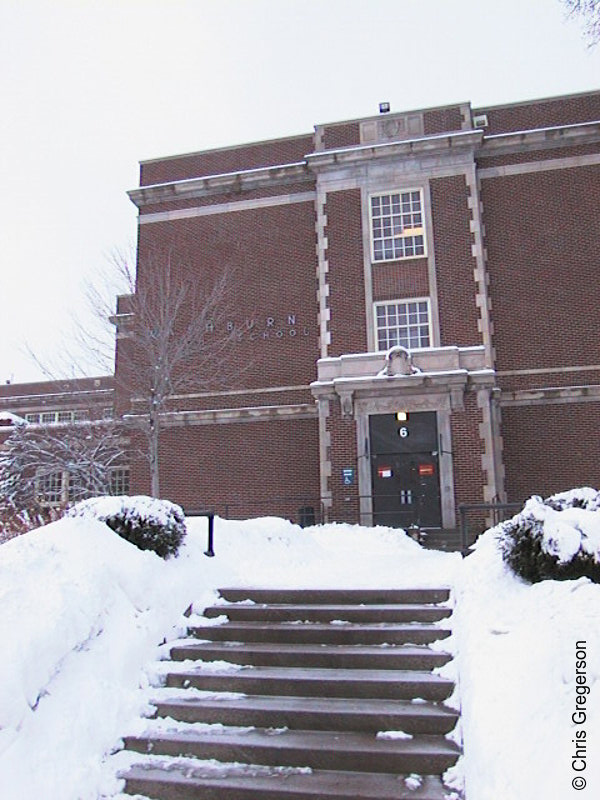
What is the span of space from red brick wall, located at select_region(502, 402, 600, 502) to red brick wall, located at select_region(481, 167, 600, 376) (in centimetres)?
147

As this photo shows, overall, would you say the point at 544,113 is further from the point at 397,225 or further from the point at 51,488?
the point at 51,488

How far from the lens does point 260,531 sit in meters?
9.82

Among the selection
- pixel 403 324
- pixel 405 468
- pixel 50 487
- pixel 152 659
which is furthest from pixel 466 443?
pixel 50 487

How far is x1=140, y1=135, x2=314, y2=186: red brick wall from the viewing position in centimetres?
2192

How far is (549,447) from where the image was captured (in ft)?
60.4

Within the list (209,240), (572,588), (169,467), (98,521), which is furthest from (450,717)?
(209,240)

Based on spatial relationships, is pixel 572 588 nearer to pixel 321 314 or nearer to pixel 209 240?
pixel 321 314

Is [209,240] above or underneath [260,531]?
above

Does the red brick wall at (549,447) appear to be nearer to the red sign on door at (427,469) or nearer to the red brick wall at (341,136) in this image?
the red sign on door at (427,469)

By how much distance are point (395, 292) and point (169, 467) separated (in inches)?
366

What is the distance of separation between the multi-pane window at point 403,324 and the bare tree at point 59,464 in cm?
934

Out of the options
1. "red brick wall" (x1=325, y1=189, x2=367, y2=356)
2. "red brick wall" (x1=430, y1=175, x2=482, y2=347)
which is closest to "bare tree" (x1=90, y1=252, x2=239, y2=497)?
"red brick wall" (x1=325, y1=189, x2=367, y2=356)

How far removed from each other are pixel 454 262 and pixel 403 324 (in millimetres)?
2429

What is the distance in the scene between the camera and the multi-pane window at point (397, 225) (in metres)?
19.9
